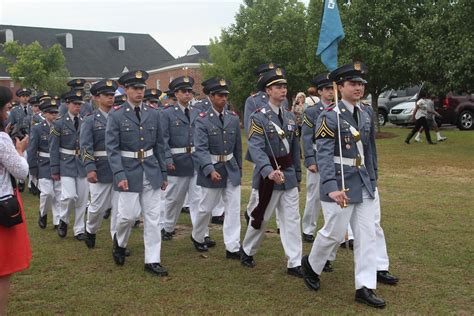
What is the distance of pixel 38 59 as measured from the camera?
126 feet

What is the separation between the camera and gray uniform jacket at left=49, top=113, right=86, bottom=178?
8.27 meters

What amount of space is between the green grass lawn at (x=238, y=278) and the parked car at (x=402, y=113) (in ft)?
57.6

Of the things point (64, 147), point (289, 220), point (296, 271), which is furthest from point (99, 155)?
point (296, 271)

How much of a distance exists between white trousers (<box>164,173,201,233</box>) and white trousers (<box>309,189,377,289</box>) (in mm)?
2973

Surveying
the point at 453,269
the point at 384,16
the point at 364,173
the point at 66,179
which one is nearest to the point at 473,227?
the point at 453,269

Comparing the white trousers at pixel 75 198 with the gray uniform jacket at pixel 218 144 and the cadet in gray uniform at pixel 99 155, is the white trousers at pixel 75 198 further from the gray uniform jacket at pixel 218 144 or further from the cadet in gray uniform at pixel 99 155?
the gray uniform jacket at pixel 218 144

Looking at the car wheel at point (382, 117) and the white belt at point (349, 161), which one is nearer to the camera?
the white belt at point (349, 161)

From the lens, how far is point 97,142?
7.62 meters

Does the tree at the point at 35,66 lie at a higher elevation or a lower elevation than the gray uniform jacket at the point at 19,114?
higher

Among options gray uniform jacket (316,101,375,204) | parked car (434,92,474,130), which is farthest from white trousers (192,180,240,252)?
parked car (434,92,474,130)

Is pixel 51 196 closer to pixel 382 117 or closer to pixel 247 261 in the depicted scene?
pixel 247 261

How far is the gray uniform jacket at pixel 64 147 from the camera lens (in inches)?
325

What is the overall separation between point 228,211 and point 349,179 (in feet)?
6.64

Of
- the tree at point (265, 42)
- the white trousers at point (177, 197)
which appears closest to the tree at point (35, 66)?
the tree at point (265, 42)
